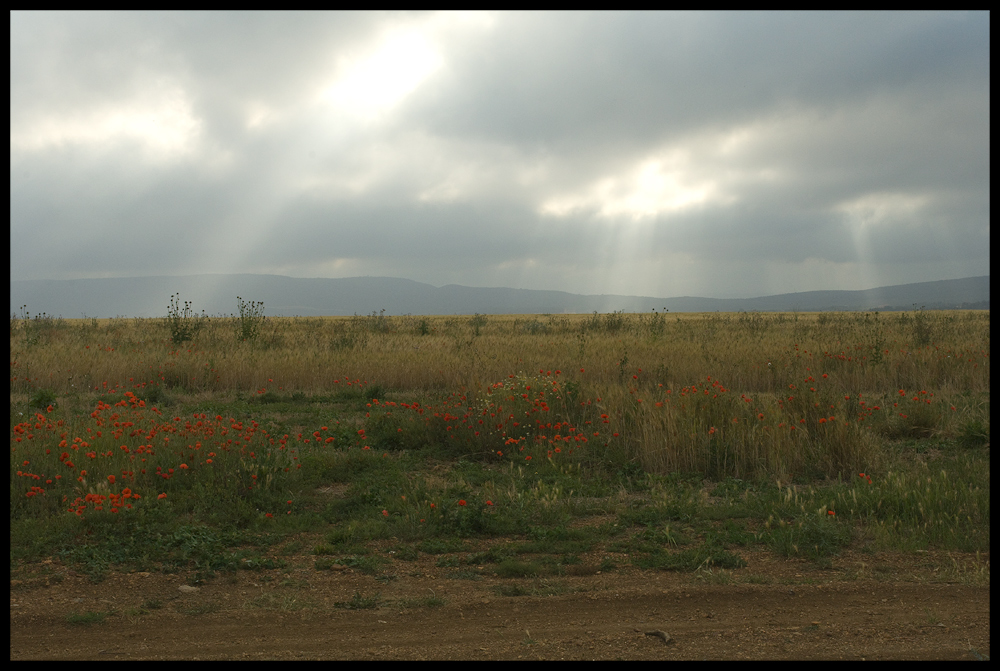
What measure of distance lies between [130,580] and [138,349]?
48.8 feet

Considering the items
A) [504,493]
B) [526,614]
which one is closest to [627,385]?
[504,493]

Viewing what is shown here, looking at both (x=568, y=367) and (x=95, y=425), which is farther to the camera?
(x=568, y=367)

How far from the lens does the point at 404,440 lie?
9.02 m

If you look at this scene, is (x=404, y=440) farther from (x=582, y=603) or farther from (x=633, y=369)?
(x=633, y=369)

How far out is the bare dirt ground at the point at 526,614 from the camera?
12.2ft

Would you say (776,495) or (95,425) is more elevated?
(95,425)

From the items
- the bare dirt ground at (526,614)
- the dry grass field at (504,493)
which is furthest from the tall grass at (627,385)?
the bare dirt ground at (526,614)

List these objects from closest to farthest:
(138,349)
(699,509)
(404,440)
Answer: (699,509)
(404,440)
(138,349)

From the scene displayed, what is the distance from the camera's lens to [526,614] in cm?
425

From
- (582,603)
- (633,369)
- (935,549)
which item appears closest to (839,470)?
(935,549)

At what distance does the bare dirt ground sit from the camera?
3.73 meters

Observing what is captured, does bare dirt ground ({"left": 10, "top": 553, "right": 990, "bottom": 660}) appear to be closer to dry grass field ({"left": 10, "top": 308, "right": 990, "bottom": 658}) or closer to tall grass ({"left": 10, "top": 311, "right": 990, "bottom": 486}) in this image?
dry grass field ({"left": 10, "top": 308, "right": 990, "bottom": 658})

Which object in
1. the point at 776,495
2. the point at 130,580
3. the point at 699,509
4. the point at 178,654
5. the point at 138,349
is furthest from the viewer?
the point at 138,349

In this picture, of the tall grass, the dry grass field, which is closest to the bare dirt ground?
the dry grass field
